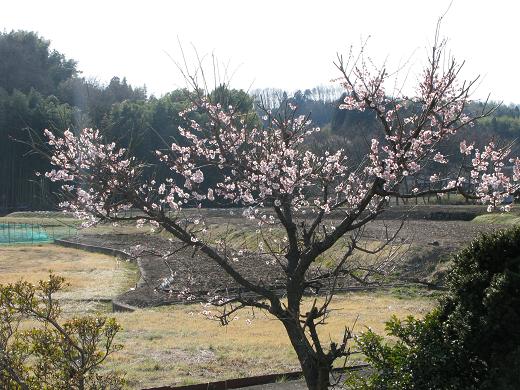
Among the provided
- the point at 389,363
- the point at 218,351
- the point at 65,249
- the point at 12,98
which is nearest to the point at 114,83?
the point at 12,98

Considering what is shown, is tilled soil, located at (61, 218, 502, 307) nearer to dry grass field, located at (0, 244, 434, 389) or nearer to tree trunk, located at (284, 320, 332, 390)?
dry grass field, located at (0, 244, 434, 389)

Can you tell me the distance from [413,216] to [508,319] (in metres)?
28.2

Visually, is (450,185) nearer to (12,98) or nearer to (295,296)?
(295,296)

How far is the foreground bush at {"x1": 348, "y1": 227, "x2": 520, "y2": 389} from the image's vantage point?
4.64 meters

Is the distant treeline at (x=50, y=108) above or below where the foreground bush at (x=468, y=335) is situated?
above

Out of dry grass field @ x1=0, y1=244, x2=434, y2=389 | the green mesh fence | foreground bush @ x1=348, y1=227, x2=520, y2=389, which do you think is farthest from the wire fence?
foreground bush @ x1=348, y1=227, x2=520, y2=389

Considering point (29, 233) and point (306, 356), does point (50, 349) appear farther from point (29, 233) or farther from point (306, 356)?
point (29, 233)

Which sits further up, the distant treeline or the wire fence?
the distant treeline

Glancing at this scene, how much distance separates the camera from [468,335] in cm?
491

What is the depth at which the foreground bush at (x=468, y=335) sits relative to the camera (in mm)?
4637

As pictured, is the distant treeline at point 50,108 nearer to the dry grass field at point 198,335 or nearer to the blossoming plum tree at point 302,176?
the dry grass field at point 198,335

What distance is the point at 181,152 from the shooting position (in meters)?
6.61

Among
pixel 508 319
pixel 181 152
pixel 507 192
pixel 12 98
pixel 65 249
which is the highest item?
pixel 12 98

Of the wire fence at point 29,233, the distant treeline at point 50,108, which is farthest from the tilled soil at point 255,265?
the wire fence at point 29,233
